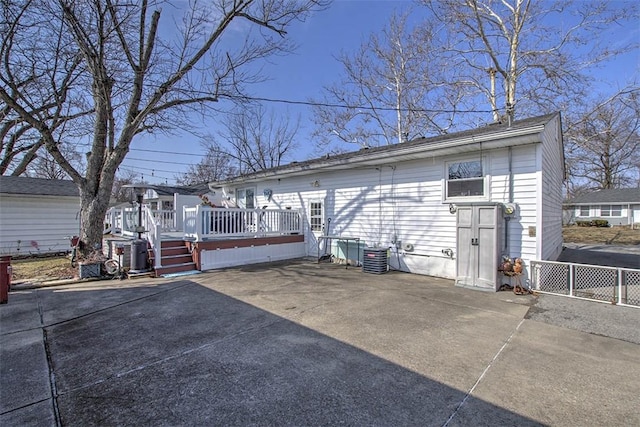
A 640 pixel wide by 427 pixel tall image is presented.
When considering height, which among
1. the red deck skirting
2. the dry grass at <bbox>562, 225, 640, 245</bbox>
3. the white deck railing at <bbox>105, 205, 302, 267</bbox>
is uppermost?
the white deck railing at <bbox>105, 205, 302, 267</bbox>

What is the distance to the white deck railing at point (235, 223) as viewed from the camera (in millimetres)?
8398

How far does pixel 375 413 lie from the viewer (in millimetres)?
2322

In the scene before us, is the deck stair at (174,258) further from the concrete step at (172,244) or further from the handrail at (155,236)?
the handrail at (155,236)

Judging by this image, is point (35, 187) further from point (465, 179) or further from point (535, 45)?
point (535, 45)

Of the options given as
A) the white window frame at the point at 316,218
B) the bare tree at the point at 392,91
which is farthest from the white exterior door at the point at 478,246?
the bare tree at the point at 392,91

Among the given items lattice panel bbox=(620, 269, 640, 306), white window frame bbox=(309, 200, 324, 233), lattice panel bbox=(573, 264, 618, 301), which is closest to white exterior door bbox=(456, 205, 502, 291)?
lattice panel bbox=(573, 264, 618, 301)

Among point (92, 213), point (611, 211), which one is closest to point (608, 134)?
point (611, 211)

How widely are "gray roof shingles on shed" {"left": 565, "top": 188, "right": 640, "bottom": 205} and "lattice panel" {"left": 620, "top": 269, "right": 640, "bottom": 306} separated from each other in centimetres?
3206

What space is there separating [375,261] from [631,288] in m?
4.80

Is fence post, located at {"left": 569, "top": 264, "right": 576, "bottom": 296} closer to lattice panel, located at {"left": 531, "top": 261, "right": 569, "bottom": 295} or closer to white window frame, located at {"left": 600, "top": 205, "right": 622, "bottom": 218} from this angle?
lattice panel, located at {"left": 531, "top": 261, "right": 569, "bottom": 295}

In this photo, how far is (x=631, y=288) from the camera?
5.29 m

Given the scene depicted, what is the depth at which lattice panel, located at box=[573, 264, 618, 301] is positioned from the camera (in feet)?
18.2

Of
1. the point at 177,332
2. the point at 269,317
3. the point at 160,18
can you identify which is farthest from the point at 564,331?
the point at 160,18

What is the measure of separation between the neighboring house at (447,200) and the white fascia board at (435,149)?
0.07 ft
